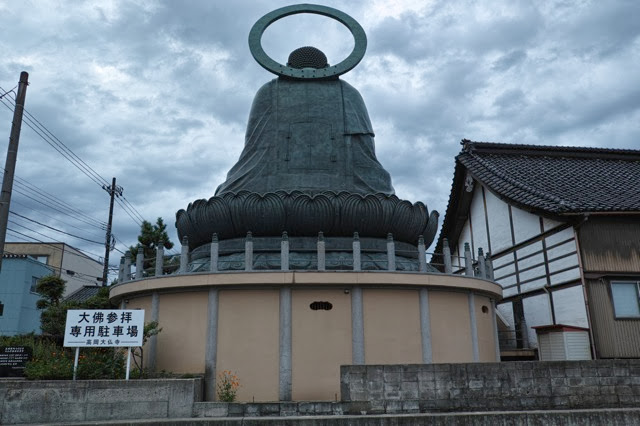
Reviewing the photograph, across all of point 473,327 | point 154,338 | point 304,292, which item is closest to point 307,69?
point 304,292

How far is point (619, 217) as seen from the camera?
1334 centimetres

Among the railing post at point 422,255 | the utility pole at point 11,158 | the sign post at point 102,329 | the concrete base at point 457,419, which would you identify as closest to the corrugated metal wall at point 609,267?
the railing post at point 422,255

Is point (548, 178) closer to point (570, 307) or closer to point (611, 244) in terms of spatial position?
point (611, 244)

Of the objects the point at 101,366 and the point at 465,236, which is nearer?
the point at 101,366

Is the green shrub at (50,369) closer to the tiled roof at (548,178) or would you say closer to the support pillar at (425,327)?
the support pillar at (425,327)

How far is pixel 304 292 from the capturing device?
35.4 ft

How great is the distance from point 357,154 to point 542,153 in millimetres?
7364

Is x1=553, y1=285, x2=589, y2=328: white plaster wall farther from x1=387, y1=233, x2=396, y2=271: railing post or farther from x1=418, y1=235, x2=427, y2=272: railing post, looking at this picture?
x1=387, y1=233, x2=396, y2=271: railing post

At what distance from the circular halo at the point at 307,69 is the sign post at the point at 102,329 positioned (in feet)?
30.6

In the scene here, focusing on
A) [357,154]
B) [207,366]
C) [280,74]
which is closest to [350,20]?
[280,74]

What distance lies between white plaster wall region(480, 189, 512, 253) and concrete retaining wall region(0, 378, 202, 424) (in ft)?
38.2

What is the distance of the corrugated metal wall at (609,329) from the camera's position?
12445 mm

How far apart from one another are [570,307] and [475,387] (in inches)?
249

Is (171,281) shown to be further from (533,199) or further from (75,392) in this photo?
(533,199)
